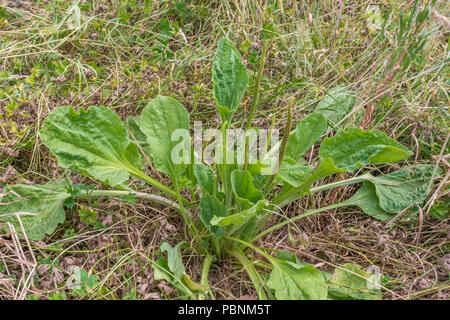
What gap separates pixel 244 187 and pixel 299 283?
351 mm

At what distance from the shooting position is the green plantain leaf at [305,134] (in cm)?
159

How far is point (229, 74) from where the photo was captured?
1.60 meters

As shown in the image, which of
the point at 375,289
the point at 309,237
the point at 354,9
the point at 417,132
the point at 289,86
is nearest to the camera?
the point at 375,289

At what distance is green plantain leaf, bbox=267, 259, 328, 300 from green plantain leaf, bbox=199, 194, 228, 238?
0.77 ft

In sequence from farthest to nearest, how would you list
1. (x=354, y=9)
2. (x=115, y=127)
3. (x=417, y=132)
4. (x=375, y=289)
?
(x=354, y=9), (x=417, y=132), (x=115, y=127), (x=375, y=289)

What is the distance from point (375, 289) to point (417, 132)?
793 mm

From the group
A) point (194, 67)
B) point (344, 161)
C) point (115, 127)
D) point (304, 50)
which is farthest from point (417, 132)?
Result: point (115, 127)

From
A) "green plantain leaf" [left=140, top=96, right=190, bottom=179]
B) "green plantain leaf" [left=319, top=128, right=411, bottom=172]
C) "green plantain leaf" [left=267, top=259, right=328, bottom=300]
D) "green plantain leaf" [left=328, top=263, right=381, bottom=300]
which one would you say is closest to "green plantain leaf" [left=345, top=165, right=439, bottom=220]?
"green plantain leaf" [left=319, top=128, right=411, bottom=172]

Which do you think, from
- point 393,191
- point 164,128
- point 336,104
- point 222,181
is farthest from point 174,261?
point 336,104

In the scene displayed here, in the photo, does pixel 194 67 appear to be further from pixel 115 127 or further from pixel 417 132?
pixel 417 132

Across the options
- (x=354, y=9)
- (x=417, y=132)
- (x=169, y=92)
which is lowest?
(x=417, y=132)

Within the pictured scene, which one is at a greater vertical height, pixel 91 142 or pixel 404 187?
pixel 91 142

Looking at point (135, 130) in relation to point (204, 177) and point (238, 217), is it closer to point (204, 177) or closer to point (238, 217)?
point (204, 177)

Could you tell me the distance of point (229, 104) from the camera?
162 centimetres
